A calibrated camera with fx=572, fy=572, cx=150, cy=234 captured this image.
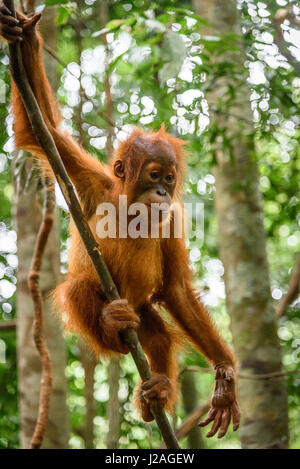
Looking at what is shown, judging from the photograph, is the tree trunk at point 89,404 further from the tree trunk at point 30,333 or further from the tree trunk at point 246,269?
the tree trunk at point 246,269

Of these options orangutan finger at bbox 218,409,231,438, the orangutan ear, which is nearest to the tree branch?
orangutan finger at bbox 218,409,231,438

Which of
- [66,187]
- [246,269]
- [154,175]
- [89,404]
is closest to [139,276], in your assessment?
[154,175]

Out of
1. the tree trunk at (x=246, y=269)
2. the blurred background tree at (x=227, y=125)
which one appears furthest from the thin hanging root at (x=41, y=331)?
the tree trunk at (x=246, y=269)

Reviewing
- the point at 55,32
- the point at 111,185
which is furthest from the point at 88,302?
the point at 55,32

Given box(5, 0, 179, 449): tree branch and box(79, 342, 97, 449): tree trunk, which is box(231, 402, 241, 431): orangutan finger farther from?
box(79, 342, 97, 449): tree trunk

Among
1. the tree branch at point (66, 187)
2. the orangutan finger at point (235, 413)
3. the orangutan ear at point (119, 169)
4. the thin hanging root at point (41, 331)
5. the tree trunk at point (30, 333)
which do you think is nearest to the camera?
the tree branch at point (66, 187)

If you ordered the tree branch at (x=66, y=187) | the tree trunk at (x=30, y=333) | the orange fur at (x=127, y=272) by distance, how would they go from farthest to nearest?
the tree trunk at (x=30, y=333)
the orange fur at (x=127, y=272)
the tree branch at (x=66, y=187)

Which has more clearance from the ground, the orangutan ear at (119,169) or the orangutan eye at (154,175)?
the orangutan ear at (119,169)

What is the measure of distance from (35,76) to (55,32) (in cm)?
263

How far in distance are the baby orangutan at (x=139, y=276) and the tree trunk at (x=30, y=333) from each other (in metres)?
1.17

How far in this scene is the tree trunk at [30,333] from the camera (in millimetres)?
4551

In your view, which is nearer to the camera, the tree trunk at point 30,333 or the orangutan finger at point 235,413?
the orangutan finger at point 235,413

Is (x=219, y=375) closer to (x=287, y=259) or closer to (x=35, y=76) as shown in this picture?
(x=35, y=76)
